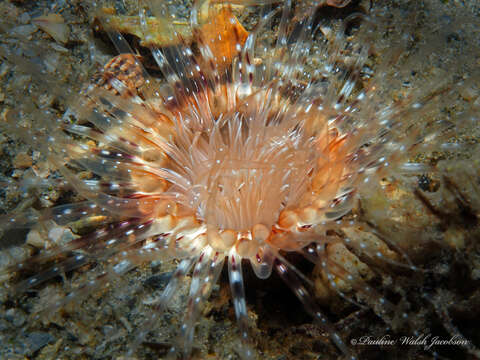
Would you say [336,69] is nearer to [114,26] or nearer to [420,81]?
[420,81]

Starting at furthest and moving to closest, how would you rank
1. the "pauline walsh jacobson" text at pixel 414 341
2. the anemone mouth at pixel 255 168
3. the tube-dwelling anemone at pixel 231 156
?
the anemone mouth at pixel 255 168 < the tube-dwelling anemone at pixel 231 156 < the "pauline walsh jacobson" text at pixel 414 341

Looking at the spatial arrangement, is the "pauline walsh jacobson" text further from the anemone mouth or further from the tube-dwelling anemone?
the anemone mouth

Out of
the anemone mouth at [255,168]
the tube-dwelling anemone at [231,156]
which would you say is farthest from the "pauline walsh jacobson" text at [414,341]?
the anemone mouth at [255,168]

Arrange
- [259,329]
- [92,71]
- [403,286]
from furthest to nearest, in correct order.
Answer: [92,71] → [259,329] → [403,286]

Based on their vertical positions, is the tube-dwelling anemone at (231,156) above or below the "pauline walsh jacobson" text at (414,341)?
above

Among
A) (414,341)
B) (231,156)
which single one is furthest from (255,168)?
(414,341)

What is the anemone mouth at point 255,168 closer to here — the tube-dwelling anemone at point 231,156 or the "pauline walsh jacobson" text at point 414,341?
the tube-dwelling anemone at point 231,156

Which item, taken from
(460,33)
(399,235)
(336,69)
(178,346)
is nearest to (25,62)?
(178,346)

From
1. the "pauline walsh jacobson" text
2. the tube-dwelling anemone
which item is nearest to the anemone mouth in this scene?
the tube-dwelling anemone
